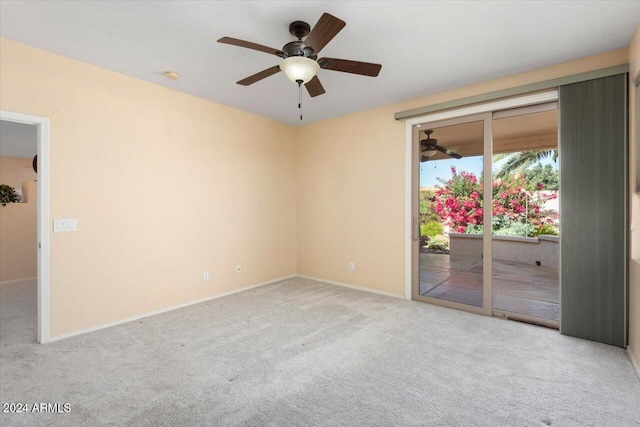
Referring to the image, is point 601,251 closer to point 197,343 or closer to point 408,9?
point 408,9

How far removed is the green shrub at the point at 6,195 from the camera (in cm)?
543

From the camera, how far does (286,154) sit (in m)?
5.38

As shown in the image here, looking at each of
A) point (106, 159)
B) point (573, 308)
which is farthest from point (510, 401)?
point (106, 159)

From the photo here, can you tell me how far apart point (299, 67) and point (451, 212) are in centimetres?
272

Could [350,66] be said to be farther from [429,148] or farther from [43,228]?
[43,228]

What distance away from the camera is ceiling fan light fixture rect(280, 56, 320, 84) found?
2.21m

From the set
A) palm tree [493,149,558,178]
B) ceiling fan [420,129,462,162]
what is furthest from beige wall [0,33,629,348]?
palm tree [493,149,558,178]

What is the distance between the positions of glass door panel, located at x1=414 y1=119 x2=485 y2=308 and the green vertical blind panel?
32.1 inches

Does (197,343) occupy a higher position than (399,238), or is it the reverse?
(399,238)

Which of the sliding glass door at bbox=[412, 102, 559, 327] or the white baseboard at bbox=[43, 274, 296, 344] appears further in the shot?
the sliding glass door at bbox=[412, 102, 559, 327]

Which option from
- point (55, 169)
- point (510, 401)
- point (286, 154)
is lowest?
point (510, 401)

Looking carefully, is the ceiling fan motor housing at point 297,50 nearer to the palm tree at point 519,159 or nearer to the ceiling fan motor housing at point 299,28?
the ceiling fan motor housing at point 299,28

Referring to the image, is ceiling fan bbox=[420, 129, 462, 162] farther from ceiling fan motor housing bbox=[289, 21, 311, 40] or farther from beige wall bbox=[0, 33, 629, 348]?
ceiling fan motor housing bbox=[289, 21, 311, 40]

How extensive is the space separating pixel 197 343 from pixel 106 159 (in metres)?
2.17
